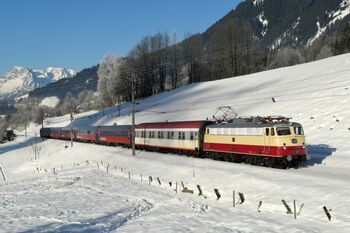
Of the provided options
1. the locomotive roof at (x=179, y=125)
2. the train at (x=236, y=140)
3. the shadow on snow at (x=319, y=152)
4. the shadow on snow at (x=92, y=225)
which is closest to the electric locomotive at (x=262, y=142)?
the train at (x=236, y=140)

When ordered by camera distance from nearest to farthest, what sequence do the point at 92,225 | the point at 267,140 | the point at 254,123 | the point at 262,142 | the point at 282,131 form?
→ the point at 92,225, the point at 282,131, the point at 267,140, the point at 262,142, the point at 254,123

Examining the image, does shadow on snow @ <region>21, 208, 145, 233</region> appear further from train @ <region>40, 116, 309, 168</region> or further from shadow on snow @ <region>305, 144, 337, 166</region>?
shadow on snow @ <region>305, 144, 337, 166</region>

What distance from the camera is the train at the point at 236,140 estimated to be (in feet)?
107

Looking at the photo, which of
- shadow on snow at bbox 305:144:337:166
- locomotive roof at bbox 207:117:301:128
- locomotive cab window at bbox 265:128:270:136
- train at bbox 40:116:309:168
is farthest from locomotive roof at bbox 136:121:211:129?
locomotive cab window at bbox 265:128:270:136

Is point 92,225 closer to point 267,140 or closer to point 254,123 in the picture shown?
point 267,140

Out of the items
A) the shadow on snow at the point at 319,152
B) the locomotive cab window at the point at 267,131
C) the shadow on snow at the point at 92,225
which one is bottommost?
the shadow on snow at the point at 92,225

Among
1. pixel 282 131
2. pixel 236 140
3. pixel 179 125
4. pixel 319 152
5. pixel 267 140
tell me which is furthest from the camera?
pixel 179 125

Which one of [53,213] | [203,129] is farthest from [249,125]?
[53,213]

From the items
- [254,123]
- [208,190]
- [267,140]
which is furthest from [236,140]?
[208,190]

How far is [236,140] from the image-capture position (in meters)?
37.2

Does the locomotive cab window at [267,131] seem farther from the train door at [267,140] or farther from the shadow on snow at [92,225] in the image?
the shadow on snow at [92,225]

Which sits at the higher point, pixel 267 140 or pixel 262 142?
pixel 267 140

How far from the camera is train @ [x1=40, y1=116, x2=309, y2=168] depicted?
32.6 meters

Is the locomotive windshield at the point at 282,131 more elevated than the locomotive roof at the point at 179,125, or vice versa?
the locomotive roof at the point at 179,125
